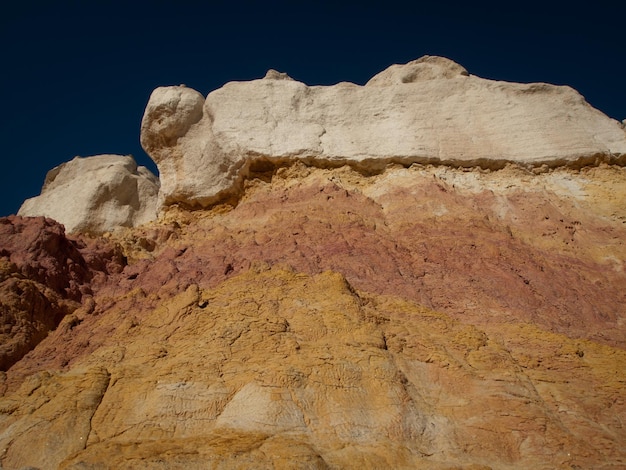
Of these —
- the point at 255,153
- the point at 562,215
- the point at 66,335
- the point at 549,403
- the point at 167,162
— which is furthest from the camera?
the point at 167,162

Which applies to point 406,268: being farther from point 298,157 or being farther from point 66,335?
point 66,335

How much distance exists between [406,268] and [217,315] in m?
4.28

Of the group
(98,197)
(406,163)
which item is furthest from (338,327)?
(98,197)

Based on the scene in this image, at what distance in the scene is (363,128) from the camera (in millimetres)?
16297

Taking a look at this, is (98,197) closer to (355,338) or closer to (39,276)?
(39,276)

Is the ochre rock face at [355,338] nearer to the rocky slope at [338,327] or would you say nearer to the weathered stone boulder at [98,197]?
the rocky slope at [338,327]

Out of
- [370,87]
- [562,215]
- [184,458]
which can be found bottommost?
[562,215]

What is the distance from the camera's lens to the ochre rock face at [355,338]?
7427mm

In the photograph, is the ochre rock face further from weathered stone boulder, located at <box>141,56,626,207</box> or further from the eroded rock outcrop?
weathered stone boulder, located at <box>141,56,626,207</box>

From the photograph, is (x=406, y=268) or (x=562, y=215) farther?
(x=562, y=215)

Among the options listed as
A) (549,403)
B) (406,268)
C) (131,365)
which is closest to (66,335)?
(131,365)

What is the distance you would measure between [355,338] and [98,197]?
12658mm

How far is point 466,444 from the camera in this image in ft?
24.8

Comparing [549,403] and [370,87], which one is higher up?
[370,87]
